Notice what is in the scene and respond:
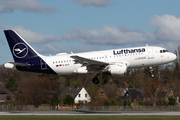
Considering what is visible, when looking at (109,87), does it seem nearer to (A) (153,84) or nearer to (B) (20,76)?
(A) (153,84)

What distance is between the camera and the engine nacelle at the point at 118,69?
46.4 metres

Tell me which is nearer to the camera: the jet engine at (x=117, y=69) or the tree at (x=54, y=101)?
the jet engine at (x=117, y=69)

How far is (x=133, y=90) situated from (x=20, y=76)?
5040 cm

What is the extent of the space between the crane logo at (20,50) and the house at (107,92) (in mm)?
55847

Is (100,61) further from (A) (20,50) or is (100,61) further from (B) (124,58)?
(A) (20,50)

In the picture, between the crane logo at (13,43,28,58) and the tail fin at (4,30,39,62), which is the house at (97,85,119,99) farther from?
the crane logo at (13,43,28,58)

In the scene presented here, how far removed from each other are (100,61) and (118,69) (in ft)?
10.1

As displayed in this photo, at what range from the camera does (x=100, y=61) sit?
46844 mm

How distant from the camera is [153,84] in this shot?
91500 mm

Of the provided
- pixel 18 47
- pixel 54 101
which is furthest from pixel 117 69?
pixel 54 101

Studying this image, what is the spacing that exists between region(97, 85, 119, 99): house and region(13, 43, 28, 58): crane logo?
55.8m

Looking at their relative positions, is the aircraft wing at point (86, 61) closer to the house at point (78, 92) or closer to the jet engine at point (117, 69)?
the jet engine at point (117, 69)

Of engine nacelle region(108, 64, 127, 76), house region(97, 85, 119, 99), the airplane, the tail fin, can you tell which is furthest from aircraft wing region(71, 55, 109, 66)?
house region(97, 85, 119, 99)

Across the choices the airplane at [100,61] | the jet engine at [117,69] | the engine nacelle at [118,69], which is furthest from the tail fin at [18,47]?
the engine nacelle at [118,69]
